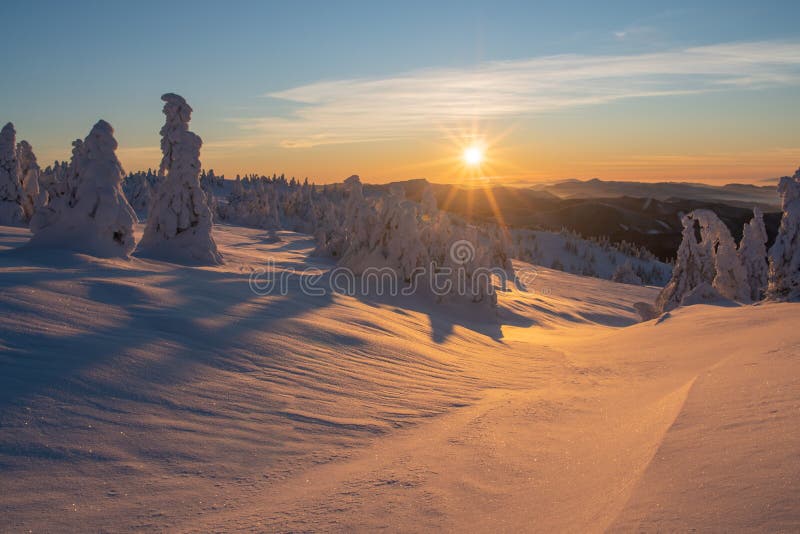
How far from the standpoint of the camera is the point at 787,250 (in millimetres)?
12672

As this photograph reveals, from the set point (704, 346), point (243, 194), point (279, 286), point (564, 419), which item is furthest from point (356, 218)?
point (243, 194)

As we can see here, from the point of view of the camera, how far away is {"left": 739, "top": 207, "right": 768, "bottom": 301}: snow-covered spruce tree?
18391 mm

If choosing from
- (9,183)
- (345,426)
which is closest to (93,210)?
(345,426)

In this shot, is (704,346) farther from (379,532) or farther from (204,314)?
(204,314)

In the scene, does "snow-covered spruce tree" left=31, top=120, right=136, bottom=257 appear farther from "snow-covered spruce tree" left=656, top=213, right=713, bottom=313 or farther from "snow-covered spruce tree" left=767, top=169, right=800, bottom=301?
"snow-covered spruce tree" left=656, top=213, right=713, bottom=313

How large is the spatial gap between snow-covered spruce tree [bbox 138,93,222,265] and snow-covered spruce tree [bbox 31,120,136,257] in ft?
9.58

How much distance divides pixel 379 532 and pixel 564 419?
2.55 metres

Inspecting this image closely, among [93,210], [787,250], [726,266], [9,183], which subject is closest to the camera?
[93,210]

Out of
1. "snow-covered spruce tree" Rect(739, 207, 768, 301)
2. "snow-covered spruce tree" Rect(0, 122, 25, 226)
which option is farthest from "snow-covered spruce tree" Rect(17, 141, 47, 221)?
"snow-covered spruce tree" Rect(739, 207, 768, 301)

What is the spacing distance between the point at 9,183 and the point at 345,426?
27.4 metres

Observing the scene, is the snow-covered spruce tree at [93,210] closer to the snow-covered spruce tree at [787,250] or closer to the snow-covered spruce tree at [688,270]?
the snow-covered spruce tree at [787,250]

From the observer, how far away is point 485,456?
3.83 metres

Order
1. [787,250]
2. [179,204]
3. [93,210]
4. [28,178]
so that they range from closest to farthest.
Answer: [93,210], [787,250], [179,204], [28,178]

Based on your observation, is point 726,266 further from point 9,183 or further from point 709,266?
point 9,183
